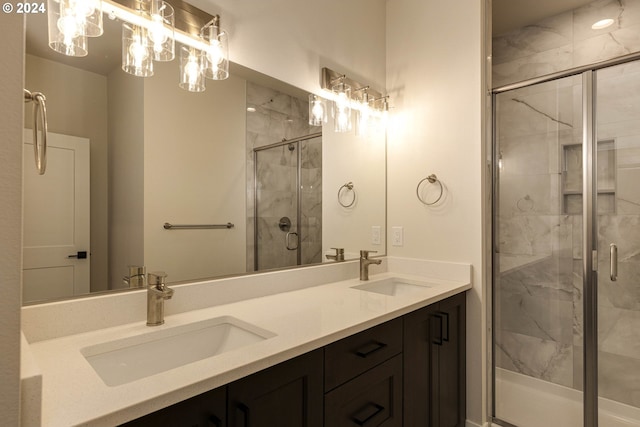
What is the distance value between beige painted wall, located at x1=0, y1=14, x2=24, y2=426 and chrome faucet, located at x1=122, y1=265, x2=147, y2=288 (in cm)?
64

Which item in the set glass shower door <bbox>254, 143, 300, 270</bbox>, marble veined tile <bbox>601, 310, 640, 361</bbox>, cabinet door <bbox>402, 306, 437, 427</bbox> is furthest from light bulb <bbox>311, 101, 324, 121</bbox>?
marble veined tile <bbox>601, 310, 640, 361</bbox>

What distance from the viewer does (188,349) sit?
3.65ft

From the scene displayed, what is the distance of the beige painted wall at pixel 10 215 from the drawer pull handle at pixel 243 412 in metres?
0.43

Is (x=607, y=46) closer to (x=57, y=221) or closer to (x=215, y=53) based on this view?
(x=215, y=53)

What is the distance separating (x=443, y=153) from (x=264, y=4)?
49.1 inches

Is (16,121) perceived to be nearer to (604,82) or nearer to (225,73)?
(225,73)

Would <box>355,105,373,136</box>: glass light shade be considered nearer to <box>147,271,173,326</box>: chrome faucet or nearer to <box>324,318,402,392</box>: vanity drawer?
<box>324,318,402,392</box>: vanity drawer

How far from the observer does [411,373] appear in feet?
4.77

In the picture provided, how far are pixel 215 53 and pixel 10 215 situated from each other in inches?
41.3

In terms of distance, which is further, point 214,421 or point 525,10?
point 525,10

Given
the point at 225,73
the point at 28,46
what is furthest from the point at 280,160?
the point at 28,46

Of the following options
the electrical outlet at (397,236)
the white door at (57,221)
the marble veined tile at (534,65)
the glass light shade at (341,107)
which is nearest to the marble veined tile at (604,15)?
the marble veined tile at (534,65)

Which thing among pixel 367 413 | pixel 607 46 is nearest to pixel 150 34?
pixel 367 413

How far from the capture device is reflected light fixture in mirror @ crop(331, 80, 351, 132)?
1985 mm
